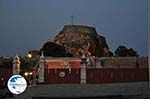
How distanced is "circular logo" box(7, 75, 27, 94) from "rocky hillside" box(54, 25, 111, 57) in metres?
86.3

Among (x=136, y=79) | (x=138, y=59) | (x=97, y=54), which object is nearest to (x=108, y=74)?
(x=136, y=79)

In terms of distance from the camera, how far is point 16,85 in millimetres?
7594

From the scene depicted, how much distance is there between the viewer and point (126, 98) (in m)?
15.9

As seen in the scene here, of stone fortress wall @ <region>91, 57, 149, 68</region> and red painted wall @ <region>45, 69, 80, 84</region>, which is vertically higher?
stone fortress wall @ <region>91, 57, 149, 68</region>

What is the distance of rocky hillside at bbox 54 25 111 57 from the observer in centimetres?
9619

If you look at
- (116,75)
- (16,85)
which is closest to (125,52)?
(116,75)

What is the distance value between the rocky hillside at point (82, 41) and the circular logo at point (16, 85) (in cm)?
8630

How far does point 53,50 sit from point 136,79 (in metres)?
33.1

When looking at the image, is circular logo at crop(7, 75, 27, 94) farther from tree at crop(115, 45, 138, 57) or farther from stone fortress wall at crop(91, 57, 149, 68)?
tree at crop(115, 45, 138, 57)

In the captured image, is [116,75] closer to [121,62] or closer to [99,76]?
[99,76]

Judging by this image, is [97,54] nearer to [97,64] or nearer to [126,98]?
[97,64]

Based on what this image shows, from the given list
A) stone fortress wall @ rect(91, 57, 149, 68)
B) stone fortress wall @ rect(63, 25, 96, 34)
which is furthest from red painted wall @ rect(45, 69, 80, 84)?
stone fortress wall @ rect(63, 25, 96, 34)

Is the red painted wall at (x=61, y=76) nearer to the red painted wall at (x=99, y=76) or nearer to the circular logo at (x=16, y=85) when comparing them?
the red painted wall at (x=99, y=76)

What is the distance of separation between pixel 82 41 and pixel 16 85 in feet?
299
